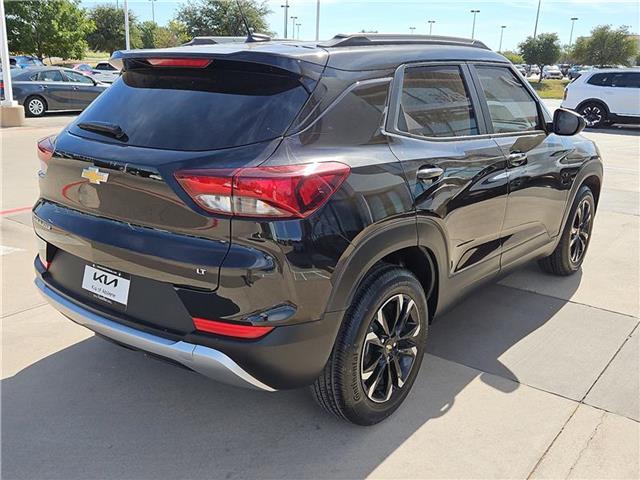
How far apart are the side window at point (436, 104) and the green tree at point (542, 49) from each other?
5292 cm

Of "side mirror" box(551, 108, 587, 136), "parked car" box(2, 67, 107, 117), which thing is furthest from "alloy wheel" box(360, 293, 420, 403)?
"parked car" box(2, 67, 107, 117)

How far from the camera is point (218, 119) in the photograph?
2.39 m

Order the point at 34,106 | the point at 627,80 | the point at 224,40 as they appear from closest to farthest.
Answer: the point at 224,40, the point at 34,106, the point at 627,80

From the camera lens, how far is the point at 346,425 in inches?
112

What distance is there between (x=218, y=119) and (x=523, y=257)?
2.48m

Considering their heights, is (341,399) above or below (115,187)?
below

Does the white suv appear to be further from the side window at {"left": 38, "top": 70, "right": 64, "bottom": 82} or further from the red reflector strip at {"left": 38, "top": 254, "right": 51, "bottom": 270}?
the red reflector strip at {"left": 38, "top": 254, "right": 51, "bottom": 270}

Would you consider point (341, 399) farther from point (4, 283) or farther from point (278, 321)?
point (4, 283)

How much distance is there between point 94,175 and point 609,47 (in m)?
58.7

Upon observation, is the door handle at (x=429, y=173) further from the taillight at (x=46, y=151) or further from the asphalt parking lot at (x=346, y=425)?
the taillight at (x=46, y=151)

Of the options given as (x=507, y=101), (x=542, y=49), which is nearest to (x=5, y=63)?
(x=507, y=101)

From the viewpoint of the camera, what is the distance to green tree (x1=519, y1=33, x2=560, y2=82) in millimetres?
51125

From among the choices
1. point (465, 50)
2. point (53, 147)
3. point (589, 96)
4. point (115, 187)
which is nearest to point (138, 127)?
point (115, 187)

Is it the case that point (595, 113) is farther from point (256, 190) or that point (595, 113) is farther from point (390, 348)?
point (256, 190)
